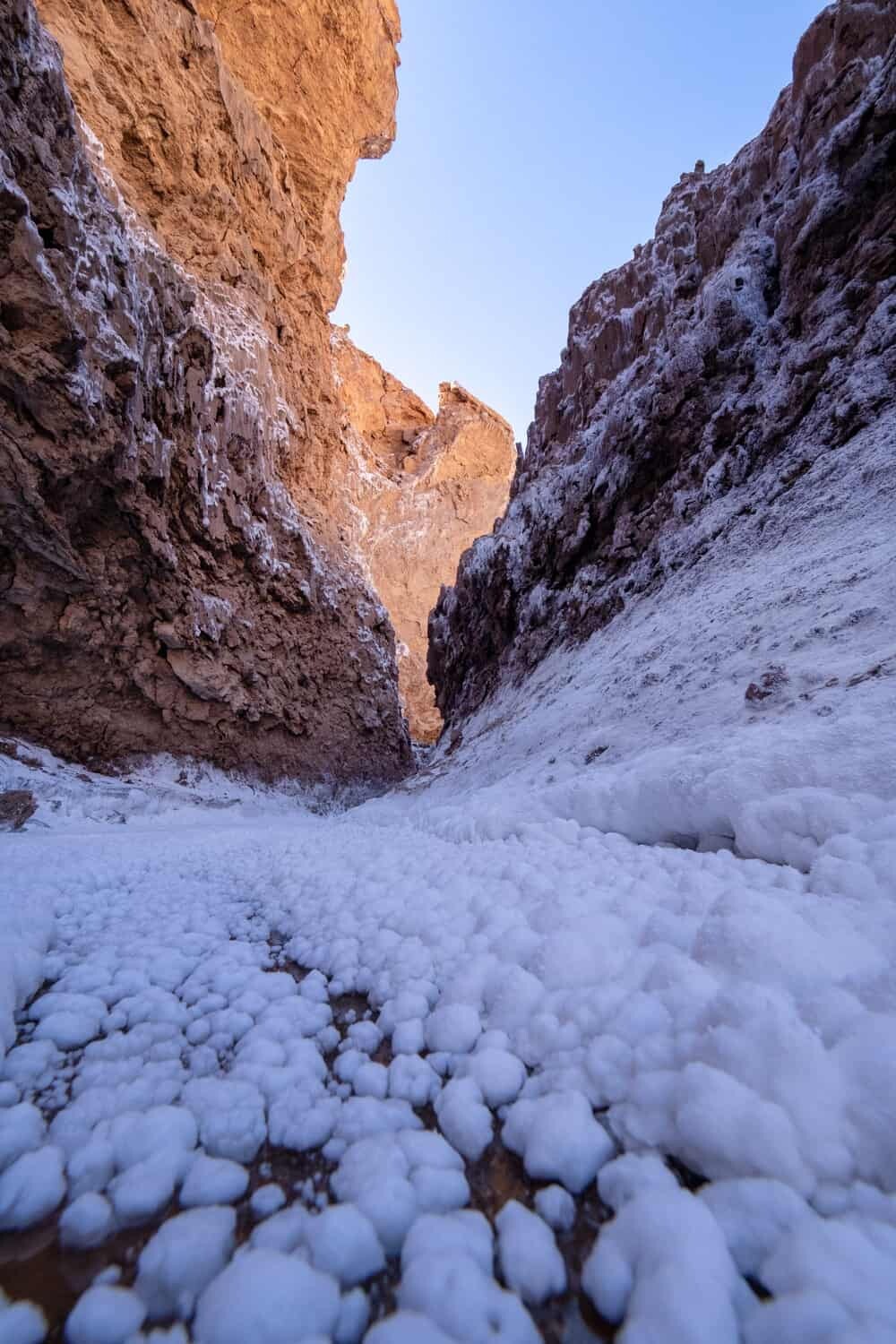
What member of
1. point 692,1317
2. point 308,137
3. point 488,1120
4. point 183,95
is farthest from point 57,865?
point 308,137

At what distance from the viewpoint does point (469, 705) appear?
17.7m

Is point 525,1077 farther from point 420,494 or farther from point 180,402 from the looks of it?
point 420,494

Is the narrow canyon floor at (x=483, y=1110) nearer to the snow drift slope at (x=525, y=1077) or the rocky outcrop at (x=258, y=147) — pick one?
the snow drift slope at (x=525, y=1077)

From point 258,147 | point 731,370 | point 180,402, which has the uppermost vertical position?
point 258,147

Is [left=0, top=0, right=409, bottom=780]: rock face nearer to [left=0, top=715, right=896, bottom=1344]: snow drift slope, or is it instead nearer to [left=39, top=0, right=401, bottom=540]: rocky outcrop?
[left=39, top=0, right=401, bottom=540]: rocky outcrop

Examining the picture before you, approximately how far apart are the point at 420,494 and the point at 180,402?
71.7 feet

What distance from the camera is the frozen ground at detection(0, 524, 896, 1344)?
0.92m

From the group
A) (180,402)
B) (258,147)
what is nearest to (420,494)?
(258,147)

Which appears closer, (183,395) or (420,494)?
(183,395)

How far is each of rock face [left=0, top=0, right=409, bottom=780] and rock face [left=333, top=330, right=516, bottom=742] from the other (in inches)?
471

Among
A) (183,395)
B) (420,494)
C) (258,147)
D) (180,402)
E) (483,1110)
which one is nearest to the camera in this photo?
(483,1110)

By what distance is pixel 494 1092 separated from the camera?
55.9 inches

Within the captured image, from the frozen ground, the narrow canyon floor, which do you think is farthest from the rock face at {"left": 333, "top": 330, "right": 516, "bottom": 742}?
the narrow canyon floor

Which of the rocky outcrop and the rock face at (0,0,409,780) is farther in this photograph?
the rocky outcrop
